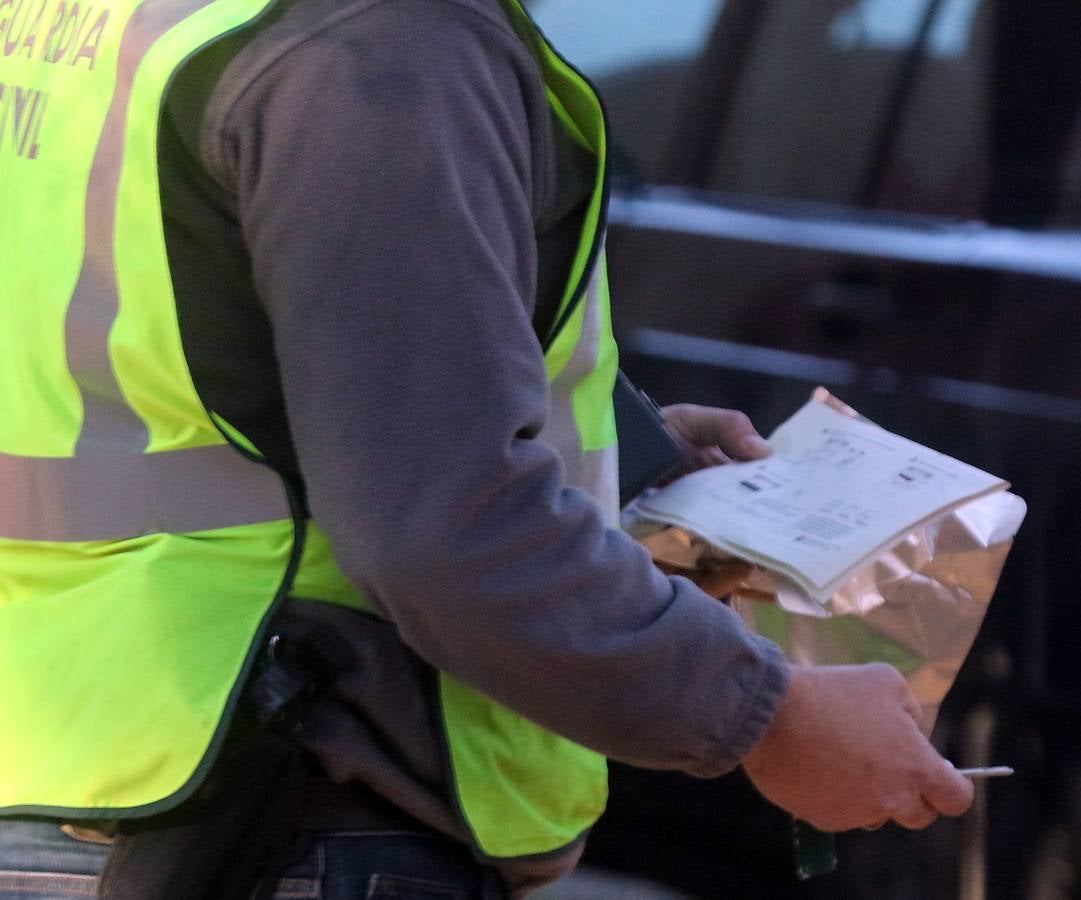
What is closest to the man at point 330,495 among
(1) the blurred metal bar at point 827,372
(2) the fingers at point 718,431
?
(2) the fingers at point 718,431

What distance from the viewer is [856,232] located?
210cm

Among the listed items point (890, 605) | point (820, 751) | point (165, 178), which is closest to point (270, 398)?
point (165, 178)

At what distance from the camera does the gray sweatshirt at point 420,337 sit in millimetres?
896

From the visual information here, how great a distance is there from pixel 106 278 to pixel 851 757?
0.65 meters

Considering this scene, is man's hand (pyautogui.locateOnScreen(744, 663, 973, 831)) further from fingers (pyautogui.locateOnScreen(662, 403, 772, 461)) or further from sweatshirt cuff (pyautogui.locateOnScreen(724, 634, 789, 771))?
fingers (pyautogui.locateOnScreen(662, 403, 772, 461))

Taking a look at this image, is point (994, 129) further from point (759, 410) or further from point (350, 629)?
point (350, 629)

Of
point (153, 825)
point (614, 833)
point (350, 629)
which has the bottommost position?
point (614, 833)

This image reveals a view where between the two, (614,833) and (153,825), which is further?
(614,833)

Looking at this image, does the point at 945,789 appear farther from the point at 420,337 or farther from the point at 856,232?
the point at 856,232

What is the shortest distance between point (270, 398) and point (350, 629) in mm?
183

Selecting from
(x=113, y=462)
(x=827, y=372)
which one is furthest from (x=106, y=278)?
(x=827, y=372)

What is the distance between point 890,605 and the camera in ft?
4.59

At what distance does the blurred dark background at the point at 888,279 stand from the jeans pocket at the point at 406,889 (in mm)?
1129

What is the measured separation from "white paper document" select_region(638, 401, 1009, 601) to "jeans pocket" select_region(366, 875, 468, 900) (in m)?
0.40
